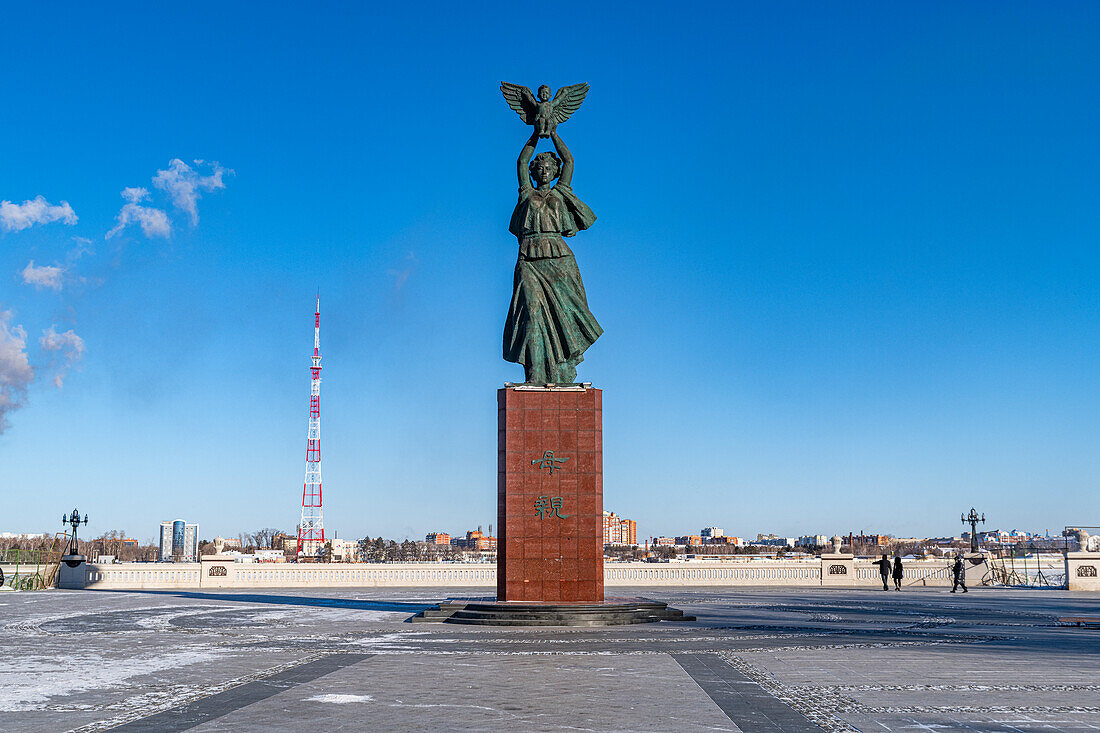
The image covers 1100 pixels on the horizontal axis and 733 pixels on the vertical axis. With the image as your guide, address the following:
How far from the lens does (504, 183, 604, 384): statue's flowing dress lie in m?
26.8

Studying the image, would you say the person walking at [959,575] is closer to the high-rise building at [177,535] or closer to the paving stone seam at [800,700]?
the paving stone seam at [800,700]

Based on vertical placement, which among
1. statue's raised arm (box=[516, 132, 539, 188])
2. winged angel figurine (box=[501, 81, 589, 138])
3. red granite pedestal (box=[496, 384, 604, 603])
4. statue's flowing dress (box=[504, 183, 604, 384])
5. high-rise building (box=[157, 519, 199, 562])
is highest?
winged angel figurine (box=[501, 81, 589, 138])

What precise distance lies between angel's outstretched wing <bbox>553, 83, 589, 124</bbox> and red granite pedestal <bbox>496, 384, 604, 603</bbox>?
8.27 meters

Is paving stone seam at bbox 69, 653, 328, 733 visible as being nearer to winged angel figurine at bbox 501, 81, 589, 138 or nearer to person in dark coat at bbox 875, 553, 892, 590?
winged angel figurine at bbox 501, 81, 589, 138

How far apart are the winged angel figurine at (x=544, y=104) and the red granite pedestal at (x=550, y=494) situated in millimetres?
8024

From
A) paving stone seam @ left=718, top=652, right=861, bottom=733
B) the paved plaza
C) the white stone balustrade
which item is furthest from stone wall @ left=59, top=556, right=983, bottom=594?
paving stone seam @ left=718, top=652, right=861, bottom=733

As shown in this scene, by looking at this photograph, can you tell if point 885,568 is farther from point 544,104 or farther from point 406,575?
point 544,104

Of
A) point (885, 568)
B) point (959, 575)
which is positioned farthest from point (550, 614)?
point (959, 575)

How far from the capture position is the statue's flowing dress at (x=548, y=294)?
87.9ft

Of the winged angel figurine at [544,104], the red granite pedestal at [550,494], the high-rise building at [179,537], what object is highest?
the winged angel figurine at [544,104]

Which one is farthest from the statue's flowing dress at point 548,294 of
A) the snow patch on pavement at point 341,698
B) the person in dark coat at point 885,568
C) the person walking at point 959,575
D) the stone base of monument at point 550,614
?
the person walking at point 959,575

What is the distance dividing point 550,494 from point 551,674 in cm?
1143

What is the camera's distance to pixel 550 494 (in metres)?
25.2

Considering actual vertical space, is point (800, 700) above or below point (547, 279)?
below
